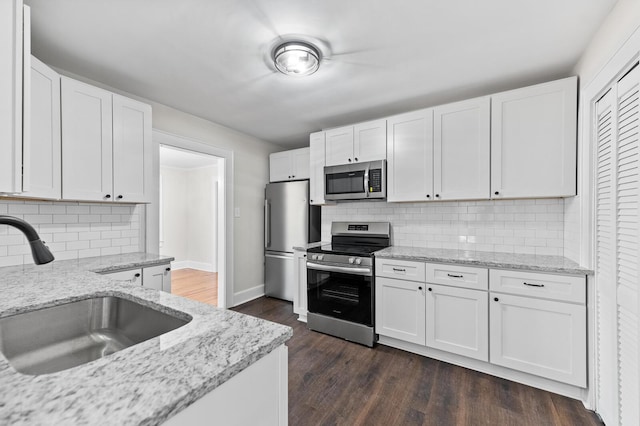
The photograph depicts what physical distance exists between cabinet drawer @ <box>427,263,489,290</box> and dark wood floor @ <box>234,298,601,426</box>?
2.27 ft

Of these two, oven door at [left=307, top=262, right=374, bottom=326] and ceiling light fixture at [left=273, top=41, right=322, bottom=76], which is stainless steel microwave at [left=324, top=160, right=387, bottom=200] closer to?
oven door at [left=307, top=262, right=374, bottom=326]

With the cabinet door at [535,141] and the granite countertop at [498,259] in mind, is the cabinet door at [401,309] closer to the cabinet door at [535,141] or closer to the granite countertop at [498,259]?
the granite countertop at [498,259]

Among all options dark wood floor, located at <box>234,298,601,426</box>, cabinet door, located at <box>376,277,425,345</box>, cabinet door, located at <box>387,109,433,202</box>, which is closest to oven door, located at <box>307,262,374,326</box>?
cabinet door, located at <box>376,277,425,345</box>

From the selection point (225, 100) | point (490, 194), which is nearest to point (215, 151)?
point (225, 100)

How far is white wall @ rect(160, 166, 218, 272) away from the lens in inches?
237

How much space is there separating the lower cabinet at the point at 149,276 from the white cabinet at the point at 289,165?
82.2 inches

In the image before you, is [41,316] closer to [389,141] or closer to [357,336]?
[357,336]

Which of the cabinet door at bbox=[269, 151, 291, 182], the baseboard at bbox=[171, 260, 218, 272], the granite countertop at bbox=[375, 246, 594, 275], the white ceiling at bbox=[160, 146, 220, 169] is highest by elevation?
the white ceiling at bbox=[160, 146, 220, 169]

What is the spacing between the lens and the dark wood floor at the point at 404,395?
5.71ft

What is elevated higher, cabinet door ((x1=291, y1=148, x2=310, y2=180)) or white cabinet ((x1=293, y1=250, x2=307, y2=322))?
cabinet door ((x1=291, y1=148, x2=310, y2=180))

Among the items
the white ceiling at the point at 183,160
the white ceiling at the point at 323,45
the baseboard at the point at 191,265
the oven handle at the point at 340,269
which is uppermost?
the white ceiling at the point at 323,45

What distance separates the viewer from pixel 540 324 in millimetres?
2004

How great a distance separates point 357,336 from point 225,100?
264 centimetres

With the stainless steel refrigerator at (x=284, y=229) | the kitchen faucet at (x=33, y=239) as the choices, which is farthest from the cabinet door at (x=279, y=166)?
the kitchen faucet at (x=33, y=239)
